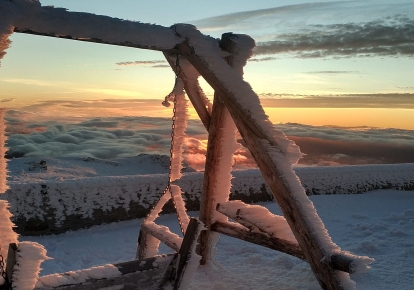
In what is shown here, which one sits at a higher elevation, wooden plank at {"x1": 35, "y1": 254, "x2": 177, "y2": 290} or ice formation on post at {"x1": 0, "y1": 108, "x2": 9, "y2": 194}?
ice formation on post at {"x1": 0, "y1": 108, "x2": 9, "y2": 194}

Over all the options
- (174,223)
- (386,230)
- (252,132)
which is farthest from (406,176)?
(252,132)

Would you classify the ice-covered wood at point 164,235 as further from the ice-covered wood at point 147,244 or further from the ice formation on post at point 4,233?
the ice formation on post at point 4,233

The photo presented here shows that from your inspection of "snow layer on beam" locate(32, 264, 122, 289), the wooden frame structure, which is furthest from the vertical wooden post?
"snow layer on beam" locate(32, 264, 122, 289)

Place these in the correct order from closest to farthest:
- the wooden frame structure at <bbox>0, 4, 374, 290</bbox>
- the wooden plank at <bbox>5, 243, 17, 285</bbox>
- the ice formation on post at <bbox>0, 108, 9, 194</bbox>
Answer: the wooden plank at <bbox>5, 243, 17, 285</bbox> → the ice formation on post at <bbox>0, 108, 9, 194</bbox> → the wooden frame structure at <bbox>0, 4, 374, 290</bbox>

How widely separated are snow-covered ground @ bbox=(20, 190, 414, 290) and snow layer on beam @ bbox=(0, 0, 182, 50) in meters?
2.54

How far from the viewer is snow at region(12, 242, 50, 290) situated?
212cm

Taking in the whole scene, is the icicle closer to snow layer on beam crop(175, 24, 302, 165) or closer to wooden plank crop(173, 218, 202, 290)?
snow layer on beam crop(175, 24, 302, 165)

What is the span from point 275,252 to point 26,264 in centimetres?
359

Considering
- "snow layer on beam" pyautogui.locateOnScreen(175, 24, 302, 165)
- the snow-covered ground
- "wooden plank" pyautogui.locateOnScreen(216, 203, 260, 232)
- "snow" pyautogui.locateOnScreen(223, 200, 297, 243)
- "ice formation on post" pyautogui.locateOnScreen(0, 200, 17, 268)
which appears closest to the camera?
"ice formation on post" pyautogui.locateOnScreen(0, 200, 17, 268)

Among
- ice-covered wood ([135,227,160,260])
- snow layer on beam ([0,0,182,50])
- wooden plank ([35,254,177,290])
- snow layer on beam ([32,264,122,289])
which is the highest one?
snow layer on beam ([0,0,182,50])

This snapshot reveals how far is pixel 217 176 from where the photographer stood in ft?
12.4

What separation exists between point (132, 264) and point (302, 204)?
133 centimetres

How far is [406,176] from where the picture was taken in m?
8.33

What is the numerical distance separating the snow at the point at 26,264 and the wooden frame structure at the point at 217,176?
1067mm
